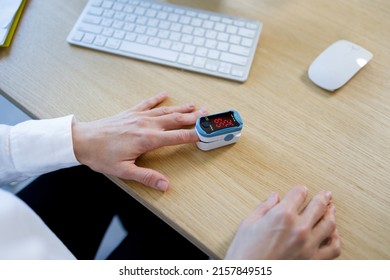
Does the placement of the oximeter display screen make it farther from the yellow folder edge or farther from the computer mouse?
the yellow folder edge

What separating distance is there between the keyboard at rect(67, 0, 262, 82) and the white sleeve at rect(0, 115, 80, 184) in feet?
0.72

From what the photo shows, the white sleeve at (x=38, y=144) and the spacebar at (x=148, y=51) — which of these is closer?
the white sleeve at (x=38, y=144)

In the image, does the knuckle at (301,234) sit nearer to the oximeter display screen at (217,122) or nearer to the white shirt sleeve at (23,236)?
the oximeter display screen at (217,122)

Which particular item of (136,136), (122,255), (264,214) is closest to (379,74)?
(264,214)

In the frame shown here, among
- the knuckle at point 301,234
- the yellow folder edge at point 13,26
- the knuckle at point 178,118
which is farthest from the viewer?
the yellow folder edge at point 13,26

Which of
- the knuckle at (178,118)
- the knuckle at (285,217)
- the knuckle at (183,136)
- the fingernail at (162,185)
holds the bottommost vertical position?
the knuckle at (285,217)

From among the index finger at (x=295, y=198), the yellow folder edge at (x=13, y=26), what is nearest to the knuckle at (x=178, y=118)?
the index finger at (x=295, y=198)

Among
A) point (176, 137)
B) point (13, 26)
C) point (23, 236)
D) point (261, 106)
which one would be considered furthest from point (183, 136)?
point (13, 26)

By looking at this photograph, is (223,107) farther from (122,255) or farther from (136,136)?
(122,255)

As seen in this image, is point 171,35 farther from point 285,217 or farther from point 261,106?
point 285,217

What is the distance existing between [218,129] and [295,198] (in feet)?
0.54

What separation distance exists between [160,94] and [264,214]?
11.8 inches

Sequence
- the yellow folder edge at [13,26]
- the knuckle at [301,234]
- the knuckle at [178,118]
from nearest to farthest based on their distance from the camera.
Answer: the knuckle at [301,234], the knuckle at [178,118], the yellow folder edge at [13,26]

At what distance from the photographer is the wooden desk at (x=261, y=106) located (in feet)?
1.64
